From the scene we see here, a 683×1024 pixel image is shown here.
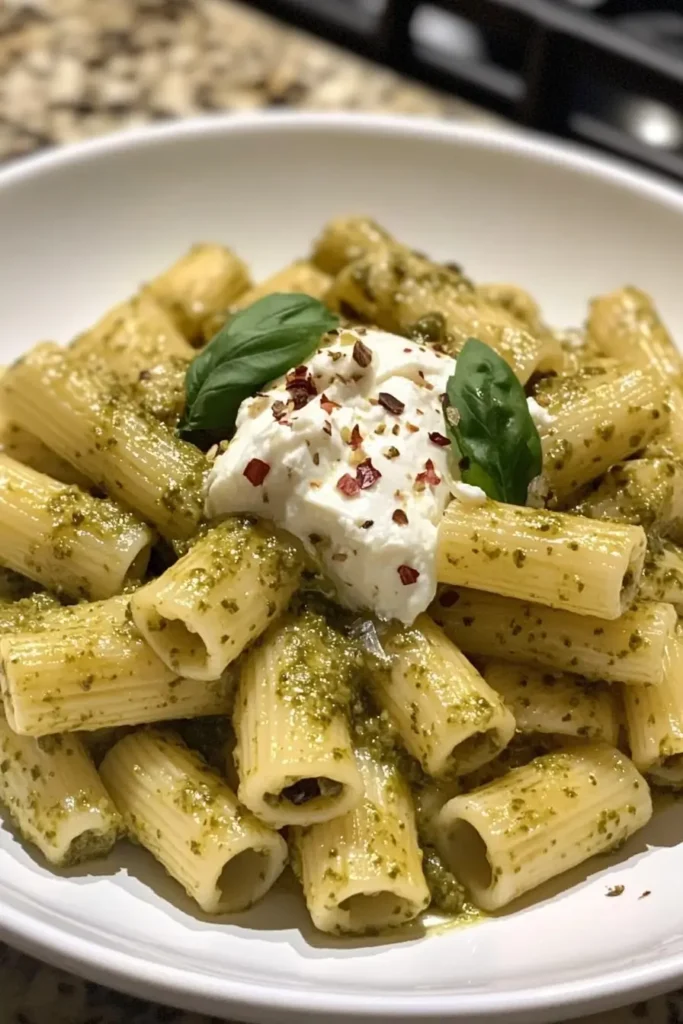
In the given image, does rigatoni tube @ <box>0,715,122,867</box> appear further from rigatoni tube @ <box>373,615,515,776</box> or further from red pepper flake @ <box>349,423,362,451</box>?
red pepper flake @ <box>349,423,362,451</box>

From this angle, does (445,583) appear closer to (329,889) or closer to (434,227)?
(329,889)

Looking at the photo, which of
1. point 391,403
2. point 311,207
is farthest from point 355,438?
point 311,207

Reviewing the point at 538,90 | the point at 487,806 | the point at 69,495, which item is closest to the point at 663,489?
the point at 487,806

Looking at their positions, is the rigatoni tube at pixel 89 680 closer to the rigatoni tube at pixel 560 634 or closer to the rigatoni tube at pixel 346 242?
the rigatoni tube at pixel 560 634

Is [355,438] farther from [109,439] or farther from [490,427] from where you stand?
[109,439]

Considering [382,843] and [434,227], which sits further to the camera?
[434,227]

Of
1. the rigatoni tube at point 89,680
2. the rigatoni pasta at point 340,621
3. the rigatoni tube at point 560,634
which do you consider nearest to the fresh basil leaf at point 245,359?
the rigatoni pasta at point 340,621
